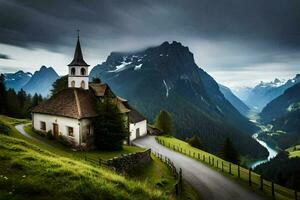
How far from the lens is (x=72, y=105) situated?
135 ft

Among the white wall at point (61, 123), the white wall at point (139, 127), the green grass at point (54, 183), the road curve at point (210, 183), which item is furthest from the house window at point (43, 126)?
the green grass at point (54, 183)

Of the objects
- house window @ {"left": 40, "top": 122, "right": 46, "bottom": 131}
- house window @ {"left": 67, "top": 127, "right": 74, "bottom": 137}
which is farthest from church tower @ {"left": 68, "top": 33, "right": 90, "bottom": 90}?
house window @ {"left": 67, "top": 127, "right": 74, "bottom": 137}

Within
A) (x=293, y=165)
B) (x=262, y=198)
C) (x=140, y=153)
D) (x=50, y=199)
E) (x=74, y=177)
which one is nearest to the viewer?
(x=50, y=199)

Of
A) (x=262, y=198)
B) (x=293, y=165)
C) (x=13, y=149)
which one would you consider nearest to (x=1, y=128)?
(x=13, y=149)

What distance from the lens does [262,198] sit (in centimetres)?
2752

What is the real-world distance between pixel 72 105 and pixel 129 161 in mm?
13171

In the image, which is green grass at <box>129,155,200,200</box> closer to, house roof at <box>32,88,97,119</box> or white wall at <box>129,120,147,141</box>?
house roof at <box>32,88,97,119</box>

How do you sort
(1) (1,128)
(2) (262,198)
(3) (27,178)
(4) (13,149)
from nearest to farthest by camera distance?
(3) (27,178) < (4) (13,149) < (2) (262,198) < (1) (1,128)

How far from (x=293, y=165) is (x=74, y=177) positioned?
171 metres

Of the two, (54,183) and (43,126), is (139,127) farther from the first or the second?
(54,183)

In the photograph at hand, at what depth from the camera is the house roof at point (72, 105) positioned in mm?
40000

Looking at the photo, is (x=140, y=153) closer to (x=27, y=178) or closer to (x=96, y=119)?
(x=96, y=119)

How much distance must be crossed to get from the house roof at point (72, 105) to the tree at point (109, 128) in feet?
6.98

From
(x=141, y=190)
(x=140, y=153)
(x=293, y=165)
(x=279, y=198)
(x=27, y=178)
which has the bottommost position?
(x=293, y=165)
